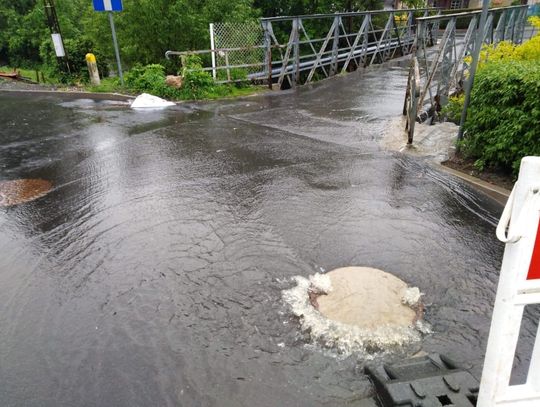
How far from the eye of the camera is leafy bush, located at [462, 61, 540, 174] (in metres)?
5.10

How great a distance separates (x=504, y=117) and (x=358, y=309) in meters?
3.66

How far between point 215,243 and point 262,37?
30.2 feet

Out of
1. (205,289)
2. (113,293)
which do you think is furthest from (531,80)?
(113,293)

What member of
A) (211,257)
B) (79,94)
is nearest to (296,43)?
(79,94)

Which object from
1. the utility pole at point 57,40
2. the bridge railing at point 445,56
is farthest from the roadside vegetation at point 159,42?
Result: the bridge railing at point 445,56

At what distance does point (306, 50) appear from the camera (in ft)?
55.6

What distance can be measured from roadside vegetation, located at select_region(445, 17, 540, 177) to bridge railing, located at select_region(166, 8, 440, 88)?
331 centimetres

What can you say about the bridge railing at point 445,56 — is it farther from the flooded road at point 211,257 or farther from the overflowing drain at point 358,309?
the overflowing drain at point 358,309

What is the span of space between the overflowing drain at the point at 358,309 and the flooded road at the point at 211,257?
116 mm

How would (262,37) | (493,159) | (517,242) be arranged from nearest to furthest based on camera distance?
(517,242)
(493,159)
(262,37)

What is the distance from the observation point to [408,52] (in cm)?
1997

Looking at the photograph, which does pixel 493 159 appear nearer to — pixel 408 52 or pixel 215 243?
pixel 215 243

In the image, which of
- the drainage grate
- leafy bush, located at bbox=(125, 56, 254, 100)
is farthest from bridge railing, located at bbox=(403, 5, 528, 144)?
leafy bush, located at bbox=(125, 56, 254, 100)

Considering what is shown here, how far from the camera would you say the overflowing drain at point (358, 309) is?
3.10 metres
